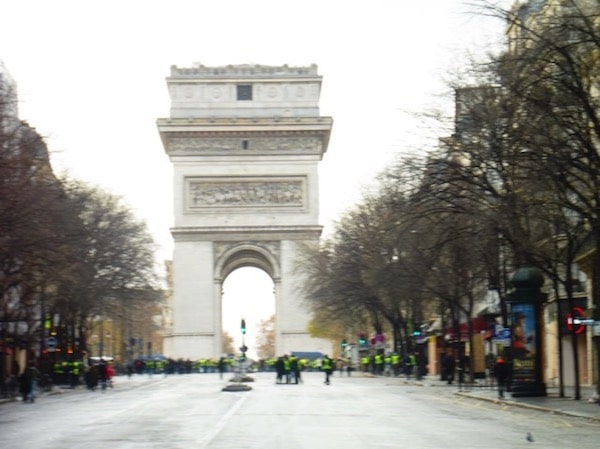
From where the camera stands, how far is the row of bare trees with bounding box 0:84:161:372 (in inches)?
1630

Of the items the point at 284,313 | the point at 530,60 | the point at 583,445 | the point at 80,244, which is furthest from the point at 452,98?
the point at 284,313

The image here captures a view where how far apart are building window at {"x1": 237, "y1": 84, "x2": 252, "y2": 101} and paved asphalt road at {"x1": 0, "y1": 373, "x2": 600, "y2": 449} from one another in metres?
67.4

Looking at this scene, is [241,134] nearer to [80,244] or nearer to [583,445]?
[80,244]

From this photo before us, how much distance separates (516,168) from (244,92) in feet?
229

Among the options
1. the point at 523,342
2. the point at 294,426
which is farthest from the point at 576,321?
the point at 294,426

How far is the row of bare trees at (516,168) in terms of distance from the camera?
3030cm

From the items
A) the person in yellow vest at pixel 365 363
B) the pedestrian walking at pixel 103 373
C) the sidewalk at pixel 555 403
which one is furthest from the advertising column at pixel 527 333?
the person in yellow vest at pixel 365 363

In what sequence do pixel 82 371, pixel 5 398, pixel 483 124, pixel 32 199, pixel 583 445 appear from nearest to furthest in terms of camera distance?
pixel 583 445
pixel 483 124
pixel 32 199
pixel 5 398
pixel 82 371

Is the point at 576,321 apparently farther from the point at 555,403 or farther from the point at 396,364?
the point at 396,364

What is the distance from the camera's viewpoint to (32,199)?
4238 cm

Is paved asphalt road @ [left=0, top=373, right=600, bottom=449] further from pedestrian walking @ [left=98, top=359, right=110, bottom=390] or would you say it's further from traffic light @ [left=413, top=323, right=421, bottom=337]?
traffic light @ [left=413, top=323, right=421, bottom=337]

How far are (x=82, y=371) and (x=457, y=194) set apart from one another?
39.3m

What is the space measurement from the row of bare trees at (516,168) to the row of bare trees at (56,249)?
1148 cm

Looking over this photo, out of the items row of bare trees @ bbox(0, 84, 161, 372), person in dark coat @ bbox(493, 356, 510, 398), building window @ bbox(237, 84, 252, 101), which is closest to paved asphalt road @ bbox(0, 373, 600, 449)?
person in dark coat @ bbox(493, 356, 510, 398)
